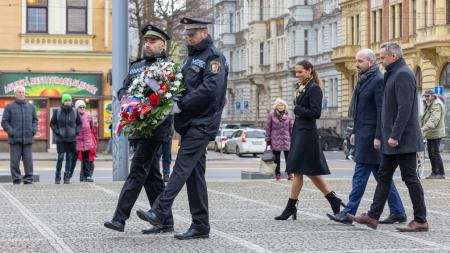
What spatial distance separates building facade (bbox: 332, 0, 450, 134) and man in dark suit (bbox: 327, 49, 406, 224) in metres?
40.8

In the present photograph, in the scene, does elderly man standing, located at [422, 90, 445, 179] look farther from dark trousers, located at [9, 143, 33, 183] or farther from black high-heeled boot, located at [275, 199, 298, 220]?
black high-heeled boot, located at [275, 199, 298, 220]

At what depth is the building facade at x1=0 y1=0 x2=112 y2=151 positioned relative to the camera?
4228cm

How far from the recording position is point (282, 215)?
40.3 ft

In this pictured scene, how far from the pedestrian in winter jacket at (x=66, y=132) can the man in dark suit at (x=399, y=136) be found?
10.5m

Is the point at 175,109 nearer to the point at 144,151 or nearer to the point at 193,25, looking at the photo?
the point at 144,151

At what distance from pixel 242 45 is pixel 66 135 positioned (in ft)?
247

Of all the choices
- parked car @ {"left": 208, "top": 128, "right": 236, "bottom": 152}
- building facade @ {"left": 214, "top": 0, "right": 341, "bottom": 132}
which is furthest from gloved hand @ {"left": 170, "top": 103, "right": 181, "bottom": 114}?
building facade @ {"left": 214, "top": 0, "right": 341, "bottom": 132}

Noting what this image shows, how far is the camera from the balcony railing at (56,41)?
139 ft

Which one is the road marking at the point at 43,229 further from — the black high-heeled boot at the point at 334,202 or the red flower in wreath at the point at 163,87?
the black high-heeled boot at the point at 334,202

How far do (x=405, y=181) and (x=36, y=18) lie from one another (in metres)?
32.9

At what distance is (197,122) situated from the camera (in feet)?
33.5

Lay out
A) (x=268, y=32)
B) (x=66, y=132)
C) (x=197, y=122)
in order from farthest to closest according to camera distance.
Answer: (x=268, y=32) < (x=66, y=132) < (x=197, y=122)

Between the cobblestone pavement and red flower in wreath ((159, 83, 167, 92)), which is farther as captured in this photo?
red flower in wreath ((159, 83, 167, 92))

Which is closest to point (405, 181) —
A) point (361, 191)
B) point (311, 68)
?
point (361, 191)
